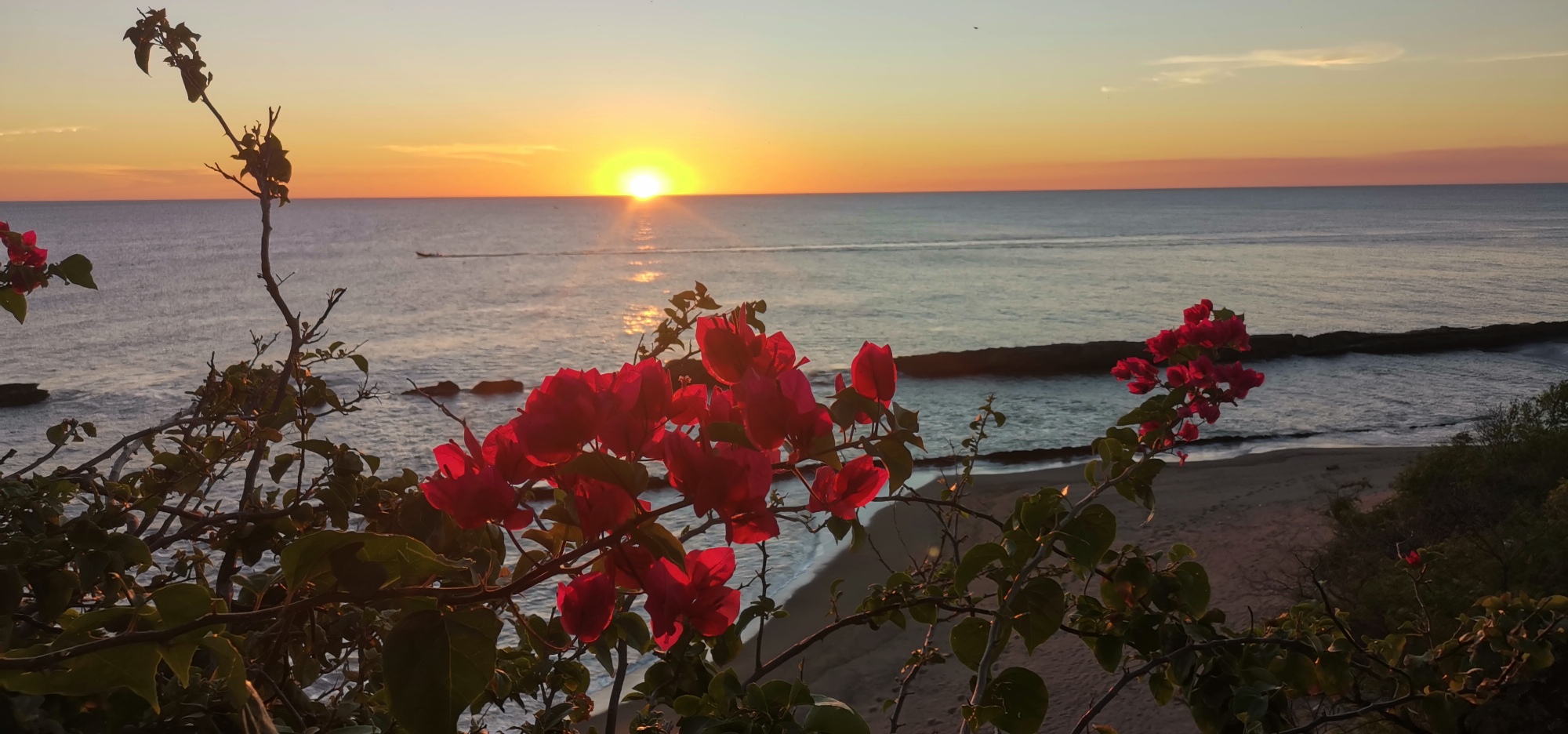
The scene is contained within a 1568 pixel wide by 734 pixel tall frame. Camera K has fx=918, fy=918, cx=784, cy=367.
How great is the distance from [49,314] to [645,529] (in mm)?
43124

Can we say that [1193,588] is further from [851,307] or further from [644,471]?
[851,307]

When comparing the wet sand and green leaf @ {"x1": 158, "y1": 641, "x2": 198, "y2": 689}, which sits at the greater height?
green leaf @ {"x1": 158, "y1": 641, "x2": 198, "y2": 689}

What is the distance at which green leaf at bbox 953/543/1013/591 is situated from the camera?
1.36 m

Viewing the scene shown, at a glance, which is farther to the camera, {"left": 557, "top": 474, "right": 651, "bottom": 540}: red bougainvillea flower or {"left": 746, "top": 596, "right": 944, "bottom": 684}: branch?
{"left": 746, "top": 596, "right": 944, "bottom": 684}: branch

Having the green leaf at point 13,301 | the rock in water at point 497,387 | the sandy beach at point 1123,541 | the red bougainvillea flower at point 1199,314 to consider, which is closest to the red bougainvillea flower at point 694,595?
the green leaf at point 13,301

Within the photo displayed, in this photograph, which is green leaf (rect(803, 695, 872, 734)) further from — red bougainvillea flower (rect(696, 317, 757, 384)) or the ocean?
the ocean

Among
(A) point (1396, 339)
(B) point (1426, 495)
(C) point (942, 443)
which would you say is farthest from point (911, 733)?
(A) point (1396, 339)

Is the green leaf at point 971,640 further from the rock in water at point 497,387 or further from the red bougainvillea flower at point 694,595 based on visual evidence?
the rock in water at point 497,387

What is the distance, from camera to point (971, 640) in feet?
4.65

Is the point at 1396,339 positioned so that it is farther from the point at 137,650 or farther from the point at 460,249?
the point at 460,249

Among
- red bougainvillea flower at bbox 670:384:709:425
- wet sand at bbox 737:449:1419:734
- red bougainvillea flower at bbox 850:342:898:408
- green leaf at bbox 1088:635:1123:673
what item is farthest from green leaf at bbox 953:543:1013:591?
wet sand at bbox 737:449:1419:734

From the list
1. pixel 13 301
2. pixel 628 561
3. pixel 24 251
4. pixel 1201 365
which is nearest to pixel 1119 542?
Answer: pixel 1201 365

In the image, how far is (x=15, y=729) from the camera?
2.94 ft

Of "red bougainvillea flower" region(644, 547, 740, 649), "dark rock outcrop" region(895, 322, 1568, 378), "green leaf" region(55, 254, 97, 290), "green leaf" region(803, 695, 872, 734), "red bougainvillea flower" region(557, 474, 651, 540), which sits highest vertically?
"green leaf" region(55, 254, 97, 290)
